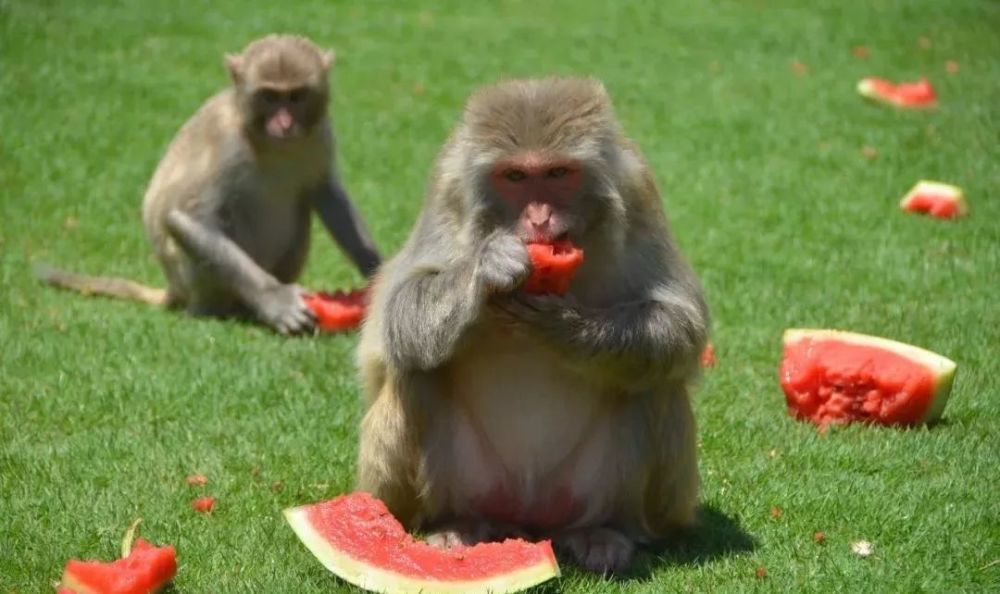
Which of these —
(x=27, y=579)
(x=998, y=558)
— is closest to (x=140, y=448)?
(x=27, y=579)

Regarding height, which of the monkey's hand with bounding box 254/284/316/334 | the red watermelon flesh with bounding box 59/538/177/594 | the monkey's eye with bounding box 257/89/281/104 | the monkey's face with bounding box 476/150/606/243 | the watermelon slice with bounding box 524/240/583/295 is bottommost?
the monkey's hand with bounding box 254/284/316/334

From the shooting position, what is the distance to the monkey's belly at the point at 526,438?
5164 millimetres

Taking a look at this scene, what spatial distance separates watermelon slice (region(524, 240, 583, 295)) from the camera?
4668 mm

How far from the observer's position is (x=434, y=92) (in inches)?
548

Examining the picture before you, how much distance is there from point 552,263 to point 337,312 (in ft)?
13.4

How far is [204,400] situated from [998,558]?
3.80 m

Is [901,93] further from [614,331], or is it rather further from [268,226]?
[614,331]

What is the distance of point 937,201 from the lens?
398 inches

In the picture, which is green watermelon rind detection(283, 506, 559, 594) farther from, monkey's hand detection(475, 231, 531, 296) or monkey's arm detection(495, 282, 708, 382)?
monkey's hand detection(475, 231, 531, 296)

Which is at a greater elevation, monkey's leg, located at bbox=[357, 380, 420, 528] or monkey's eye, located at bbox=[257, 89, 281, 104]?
monkey's eye, located at bbox=[257, 89, 281, 104]

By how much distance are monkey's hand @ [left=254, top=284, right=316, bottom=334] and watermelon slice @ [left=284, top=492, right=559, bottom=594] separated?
367cm

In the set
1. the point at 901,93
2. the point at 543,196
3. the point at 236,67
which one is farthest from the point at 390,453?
the point at 901,93

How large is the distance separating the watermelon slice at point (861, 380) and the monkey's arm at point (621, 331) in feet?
5.82

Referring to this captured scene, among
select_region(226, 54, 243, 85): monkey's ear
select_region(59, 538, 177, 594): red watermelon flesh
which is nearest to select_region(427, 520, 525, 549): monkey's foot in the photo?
select_region(59, 538, 177, 594): red watermelon flesh
